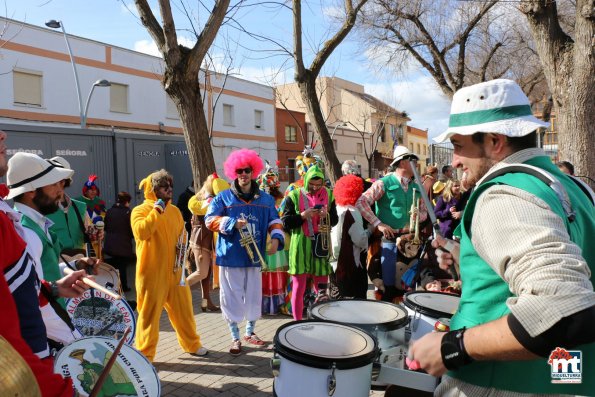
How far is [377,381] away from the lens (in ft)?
6.68

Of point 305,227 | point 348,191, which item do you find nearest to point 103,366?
point 305,227

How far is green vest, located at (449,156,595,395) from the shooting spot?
1380mm

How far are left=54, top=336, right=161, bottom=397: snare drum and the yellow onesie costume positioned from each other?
2.30 meters

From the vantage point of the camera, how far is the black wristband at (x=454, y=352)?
137cm

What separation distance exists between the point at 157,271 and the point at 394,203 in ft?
9.20

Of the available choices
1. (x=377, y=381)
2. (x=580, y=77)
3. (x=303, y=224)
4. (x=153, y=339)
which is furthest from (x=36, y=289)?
(x=580, y=77)

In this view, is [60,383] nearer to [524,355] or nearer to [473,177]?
[524,355]

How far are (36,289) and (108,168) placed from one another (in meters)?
9.09

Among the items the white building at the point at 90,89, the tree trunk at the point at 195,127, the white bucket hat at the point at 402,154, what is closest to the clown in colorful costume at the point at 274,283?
the white bucket hat at the point at 402,154

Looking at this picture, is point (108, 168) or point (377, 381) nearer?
point (377, 381)

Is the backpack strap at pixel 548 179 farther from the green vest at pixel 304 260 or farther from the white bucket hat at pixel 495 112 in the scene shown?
the green vest at pixel 304 260

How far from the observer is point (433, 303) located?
295 cm

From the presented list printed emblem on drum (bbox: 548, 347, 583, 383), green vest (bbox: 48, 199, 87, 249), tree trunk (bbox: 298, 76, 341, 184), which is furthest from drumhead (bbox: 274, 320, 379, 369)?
tree trunk (bbox: 298, 76, 341, 184)

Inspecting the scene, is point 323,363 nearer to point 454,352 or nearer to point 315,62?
point 454,352
